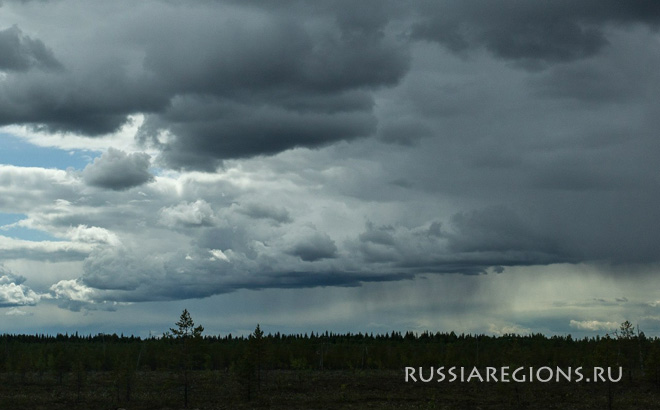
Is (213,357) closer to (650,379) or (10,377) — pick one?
(10,377)

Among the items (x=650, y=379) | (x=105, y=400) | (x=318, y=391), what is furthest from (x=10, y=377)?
(x=650, y=379)

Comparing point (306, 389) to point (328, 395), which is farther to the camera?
point (306, 389)

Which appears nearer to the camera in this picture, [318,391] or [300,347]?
[318,391]

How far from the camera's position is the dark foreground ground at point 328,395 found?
68500mm

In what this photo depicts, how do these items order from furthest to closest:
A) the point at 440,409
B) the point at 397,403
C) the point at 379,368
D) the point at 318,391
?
1. the point at 379,368
2. the point at 318,391
3. the point at 397,403
4. the point at 440,409

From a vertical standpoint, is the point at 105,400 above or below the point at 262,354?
below

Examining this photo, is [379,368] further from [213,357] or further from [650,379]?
[650,379]

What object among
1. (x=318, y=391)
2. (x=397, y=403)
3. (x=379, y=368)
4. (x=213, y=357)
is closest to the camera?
(x=397, y=403)

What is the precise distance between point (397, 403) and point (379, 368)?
69.8 m

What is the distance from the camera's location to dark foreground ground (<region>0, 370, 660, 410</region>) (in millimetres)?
68500

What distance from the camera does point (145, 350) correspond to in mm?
152375

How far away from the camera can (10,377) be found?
106375mm

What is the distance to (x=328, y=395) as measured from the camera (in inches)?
3061

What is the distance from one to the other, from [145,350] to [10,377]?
1859 inches
